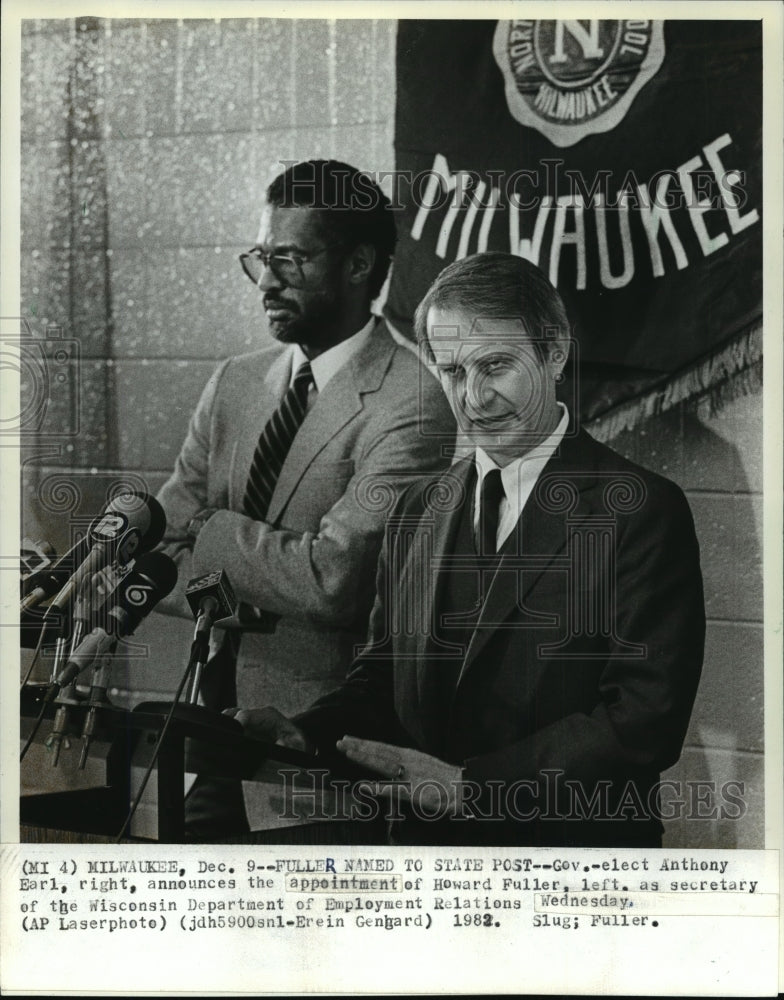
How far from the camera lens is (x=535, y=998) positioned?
2.96 m

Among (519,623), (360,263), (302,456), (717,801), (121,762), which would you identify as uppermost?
(360,263)

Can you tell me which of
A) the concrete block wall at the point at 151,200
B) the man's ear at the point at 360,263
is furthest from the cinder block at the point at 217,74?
the man's ear at the point at 360,263

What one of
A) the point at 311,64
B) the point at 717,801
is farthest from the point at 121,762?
the point at 311,64

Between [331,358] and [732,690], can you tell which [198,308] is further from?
[732,690]

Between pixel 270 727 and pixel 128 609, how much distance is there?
51cm

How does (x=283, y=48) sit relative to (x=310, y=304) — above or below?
above

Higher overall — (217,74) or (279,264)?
(217,74)

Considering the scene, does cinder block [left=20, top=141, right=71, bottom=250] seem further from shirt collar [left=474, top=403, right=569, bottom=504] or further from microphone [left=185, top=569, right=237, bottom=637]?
shirt collar [left=474, top=403, right=569, bottom=504]

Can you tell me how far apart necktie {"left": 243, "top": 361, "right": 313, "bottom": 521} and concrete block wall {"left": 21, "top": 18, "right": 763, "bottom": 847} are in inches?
6.7

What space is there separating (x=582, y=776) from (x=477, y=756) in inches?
11.1

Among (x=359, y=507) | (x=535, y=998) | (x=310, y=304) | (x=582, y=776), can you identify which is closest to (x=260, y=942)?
(x=535, y=998)

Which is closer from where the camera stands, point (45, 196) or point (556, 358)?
point (556, 358)

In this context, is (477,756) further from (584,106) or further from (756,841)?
(584,106)

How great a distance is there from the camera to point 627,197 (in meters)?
2.97
